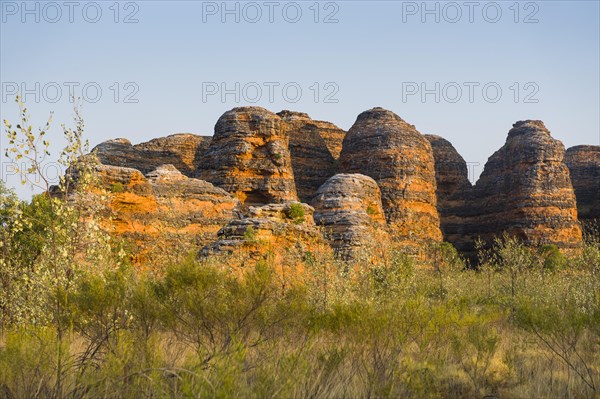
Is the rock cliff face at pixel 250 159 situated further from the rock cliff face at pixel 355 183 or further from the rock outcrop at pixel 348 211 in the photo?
the rock outcrop at pixel 348 211

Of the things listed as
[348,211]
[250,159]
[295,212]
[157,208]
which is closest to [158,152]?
[250,159]

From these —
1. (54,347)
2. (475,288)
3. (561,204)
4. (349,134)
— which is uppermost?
(349,134)

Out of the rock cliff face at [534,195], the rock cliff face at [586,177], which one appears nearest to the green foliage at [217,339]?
the rock cliff face at [534,195]

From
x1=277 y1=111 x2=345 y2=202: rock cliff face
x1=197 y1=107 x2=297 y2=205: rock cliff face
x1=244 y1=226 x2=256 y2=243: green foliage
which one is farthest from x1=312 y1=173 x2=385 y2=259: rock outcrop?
x1=277 y1=111 x2=345 y2=202: rock cliff face

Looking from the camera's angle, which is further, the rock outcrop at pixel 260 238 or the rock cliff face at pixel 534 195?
the rock cliff face at pixel 534 195

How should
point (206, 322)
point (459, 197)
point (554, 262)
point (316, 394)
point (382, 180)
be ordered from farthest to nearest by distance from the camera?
point (459, 197) → point (382, 180) → point (554, 262) → point (206, 322) → point (316, 394)

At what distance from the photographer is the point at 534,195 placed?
54.1m

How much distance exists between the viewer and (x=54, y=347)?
7.48 metres

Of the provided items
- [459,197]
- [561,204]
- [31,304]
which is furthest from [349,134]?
[31,304]

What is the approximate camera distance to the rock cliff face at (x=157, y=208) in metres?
27.8

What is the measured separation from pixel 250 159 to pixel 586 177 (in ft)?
152

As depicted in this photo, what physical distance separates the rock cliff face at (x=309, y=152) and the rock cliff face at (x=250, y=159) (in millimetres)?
11440

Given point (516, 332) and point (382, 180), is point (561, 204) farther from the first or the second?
point (516, 332)

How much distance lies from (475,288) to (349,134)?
3241cm
